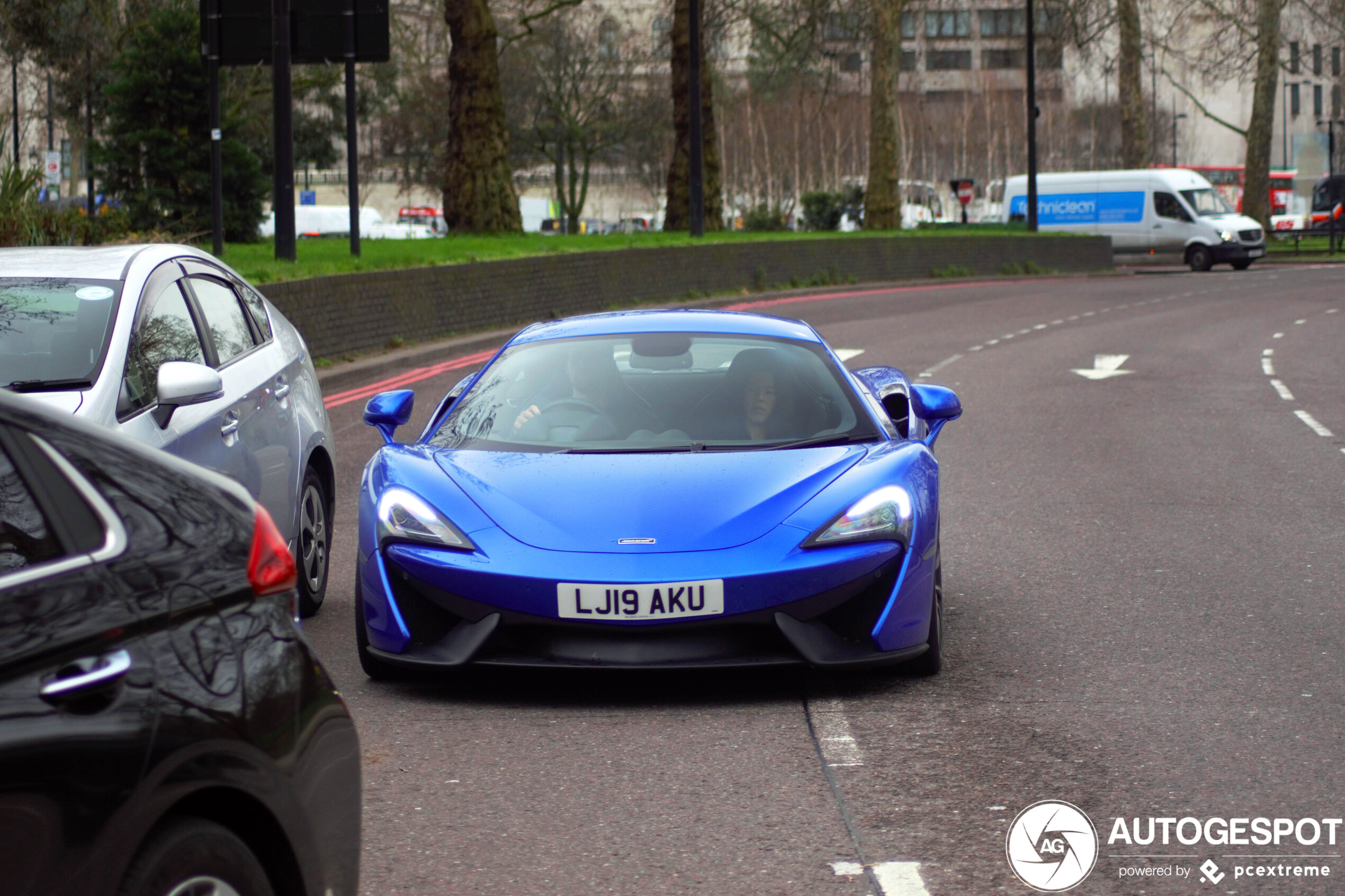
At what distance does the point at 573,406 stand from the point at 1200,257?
44.1 meters

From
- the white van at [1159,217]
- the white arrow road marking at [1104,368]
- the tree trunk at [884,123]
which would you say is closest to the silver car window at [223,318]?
the white arrow road marking at [1104,368]

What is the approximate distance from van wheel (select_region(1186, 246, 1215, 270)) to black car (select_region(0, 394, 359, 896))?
47367mm

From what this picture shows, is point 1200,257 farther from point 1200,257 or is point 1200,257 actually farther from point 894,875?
point 894,875

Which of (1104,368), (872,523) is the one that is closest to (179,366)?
(872,523)

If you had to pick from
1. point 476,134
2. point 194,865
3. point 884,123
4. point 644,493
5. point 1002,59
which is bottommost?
point 194,865

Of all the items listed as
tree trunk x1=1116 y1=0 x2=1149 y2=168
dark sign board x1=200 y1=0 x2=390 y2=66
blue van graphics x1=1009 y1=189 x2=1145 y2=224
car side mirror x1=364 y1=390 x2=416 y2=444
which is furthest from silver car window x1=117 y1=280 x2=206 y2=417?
tree trunk x1=1116 y1=0 x2=1149 y2=168

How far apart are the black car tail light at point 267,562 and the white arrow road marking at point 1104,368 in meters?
15.8

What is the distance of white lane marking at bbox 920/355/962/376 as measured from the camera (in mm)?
18766

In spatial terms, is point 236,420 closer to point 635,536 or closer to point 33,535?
point 635,536

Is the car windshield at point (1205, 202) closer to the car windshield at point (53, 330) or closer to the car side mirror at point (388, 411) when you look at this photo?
the car side mirror at point (388, 411)

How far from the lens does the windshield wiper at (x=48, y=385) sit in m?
5.79

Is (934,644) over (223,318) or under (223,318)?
under

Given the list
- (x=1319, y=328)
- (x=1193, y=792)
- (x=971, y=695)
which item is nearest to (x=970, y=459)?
(x=971, y=695)

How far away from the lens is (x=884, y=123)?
46.2m
